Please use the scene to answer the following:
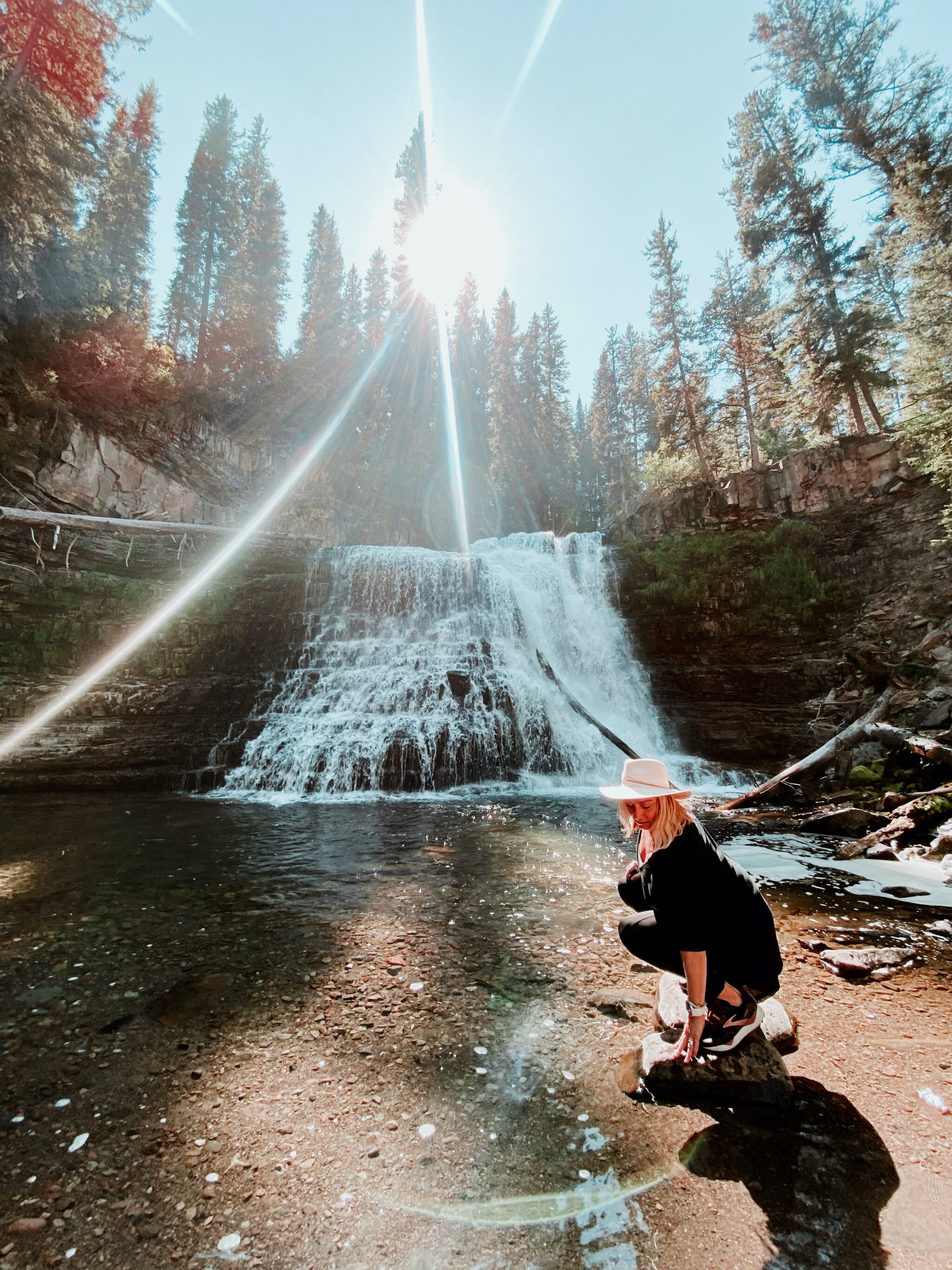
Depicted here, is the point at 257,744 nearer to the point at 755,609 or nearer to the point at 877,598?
the point at 755,609

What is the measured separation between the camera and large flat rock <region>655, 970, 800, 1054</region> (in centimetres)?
273

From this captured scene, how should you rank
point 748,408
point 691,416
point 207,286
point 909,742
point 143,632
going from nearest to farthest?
point 909,742, point 143,632, point 691,416, point 748,408, point 207,286

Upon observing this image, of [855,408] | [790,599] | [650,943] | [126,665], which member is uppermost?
[855,408]

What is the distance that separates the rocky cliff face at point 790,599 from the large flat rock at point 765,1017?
10661 mm

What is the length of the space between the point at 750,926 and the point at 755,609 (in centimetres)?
1577

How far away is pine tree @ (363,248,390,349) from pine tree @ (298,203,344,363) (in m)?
1.78

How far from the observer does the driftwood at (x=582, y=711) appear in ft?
37.2

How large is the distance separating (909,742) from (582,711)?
21.6 ft

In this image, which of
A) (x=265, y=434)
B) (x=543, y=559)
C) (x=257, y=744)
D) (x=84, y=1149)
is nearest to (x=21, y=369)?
(x=265, y=434)

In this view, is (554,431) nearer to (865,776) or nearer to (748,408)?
(748,408)

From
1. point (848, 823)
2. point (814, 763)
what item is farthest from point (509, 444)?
point (848, 823)

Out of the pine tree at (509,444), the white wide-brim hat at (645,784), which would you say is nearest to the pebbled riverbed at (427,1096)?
the white wide-brim hat at (645,784)

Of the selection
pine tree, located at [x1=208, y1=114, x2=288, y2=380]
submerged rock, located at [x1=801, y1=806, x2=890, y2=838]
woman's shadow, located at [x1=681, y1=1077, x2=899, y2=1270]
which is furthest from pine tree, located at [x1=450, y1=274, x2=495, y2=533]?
woman's shadow, located at [x1=681, y1=1077, x2=899, y2=1270]

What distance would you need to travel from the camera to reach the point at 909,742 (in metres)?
8.05
